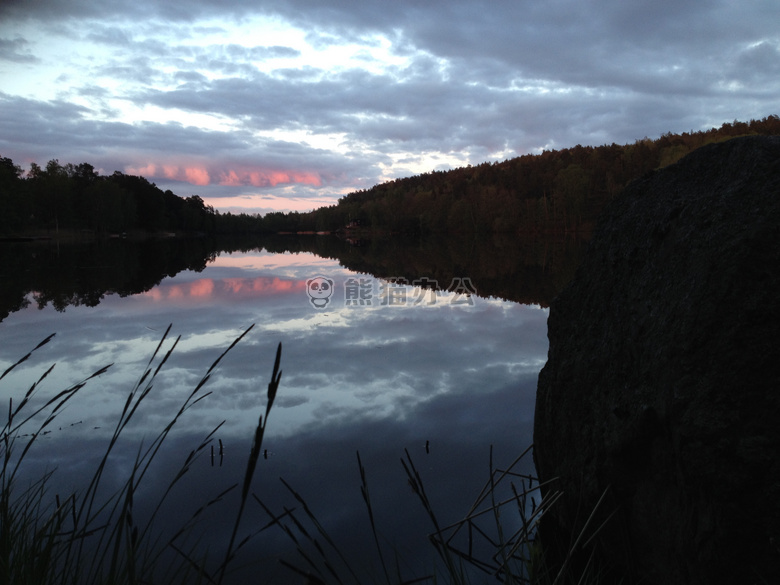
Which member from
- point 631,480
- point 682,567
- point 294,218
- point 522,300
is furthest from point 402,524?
point 294,218

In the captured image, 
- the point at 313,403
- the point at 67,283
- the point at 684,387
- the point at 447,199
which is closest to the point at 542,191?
the point at 447,199

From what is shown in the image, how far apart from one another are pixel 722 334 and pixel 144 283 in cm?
1842

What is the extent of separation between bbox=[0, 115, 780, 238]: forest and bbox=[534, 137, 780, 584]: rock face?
4932 cm

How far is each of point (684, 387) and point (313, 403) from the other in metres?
4.54

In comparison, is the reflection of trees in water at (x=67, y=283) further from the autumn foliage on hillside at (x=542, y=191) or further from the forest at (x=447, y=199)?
the autumn foliage on hillside at (x=542, y=191)

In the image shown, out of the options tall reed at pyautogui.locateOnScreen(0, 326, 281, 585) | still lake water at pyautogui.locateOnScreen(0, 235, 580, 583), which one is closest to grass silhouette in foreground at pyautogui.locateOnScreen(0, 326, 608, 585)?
tall reed at pyautogui.locateOnScreen(0, 326, 281, 585)

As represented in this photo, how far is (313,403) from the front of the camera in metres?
Result: 6.14

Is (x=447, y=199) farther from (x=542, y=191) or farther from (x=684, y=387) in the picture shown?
(x=684, y=387)

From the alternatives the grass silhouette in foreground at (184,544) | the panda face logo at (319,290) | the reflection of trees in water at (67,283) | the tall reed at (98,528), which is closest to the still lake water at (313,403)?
the grass silhouette in foreground at (184,544)

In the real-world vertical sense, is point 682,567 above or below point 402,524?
above

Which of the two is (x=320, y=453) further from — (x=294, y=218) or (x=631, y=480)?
(x=294, y=218)

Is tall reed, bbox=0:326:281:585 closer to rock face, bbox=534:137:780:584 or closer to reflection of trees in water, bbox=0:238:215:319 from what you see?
rock face, bbox=534:137:780:584

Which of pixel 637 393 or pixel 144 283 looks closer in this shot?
pixel 637 393

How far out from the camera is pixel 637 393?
2664mm
